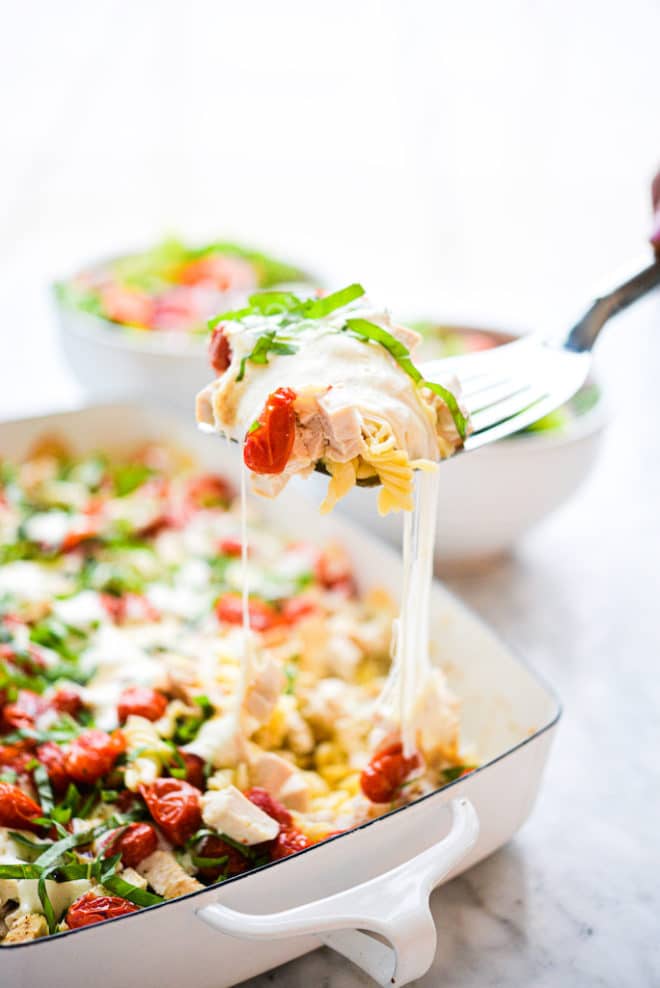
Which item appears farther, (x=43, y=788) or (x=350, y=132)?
(x=350, y=132)

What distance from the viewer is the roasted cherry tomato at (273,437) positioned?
114cm

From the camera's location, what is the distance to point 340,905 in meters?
1.09

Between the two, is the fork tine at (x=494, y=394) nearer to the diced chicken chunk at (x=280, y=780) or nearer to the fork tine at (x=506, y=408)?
the fork tine at (x=506, y=408)

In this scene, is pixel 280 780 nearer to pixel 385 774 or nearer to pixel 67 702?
pixel 385 774

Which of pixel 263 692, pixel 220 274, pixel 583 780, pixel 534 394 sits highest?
A: pixel 534 394

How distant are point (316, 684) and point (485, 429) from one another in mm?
576

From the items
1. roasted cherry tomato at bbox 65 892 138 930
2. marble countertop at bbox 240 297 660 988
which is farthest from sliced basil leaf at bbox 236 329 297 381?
marble countertop at bbox 240 297 660 988

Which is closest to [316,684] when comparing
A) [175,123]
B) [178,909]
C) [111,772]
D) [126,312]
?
[111,772]

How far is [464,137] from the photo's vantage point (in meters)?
4.30

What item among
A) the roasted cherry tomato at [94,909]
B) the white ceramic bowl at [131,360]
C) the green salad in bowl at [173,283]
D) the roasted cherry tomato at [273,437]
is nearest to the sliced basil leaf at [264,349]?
the roasted cherry tomato at [273,437]

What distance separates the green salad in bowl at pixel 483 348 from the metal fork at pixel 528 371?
0.41 m

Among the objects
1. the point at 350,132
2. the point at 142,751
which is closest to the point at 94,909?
the point at 142,751

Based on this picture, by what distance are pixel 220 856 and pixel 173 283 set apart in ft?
5.81

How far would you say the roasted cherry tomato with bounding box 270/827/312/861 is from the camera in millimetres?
1294
